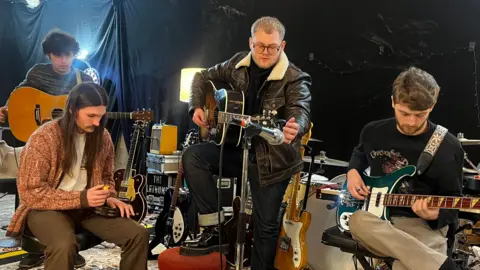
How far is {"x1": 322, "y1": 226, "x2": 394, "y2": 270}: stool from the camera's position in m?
1.85

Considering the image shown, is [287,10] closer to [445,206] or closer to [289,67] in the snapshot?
[289,67]

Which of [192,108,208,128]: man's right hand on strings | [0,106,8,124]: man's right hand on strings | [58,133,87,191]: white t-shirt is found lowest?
[58,133,87,191]: white t-shirt

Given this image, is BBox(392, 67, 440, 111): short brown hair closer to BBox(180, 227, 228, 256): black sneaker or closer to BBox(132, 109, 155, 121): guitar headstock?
BBox(180, 227, 228, 256): black sneaker

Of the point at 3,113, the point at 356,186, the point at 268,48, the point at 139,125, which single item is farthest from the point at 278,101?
the point at 3,113

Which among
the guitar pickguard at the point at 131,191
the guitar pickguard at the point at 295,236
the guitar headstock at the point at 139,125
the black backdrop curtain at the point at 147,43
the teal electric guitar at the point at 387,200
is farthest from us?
the black backdrop curtain at the point at 147,43

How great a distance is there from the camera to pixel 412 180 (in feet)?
6.39

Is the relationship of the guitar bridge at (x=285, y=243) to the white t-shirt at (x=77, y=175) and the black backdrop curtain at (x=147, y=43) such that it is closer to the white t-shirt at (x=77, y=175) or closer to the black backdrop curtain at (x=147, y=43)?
the white t-shirt at (x=77, y=175)

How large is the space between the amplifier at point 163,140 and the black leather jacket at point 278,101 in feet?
7.71

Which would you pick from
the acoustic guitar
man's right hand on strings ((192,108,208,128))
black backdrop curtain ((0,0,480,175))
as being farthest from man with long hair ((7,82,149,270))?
black backdrop curtain ((0,0,480,175))

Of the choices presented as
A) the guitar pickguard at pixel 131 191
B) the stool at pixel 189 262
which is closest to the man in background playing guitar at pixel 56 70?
the guitar pickguard at pixel 131 191

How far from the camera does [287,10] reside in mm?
4246

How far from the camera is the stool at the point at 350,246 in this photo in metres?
1.85

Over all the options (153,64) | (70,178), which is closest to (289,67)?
(70,178)

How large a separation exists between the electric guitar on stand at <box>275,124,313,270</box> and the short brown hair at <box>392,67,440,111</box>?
40.6 inches
